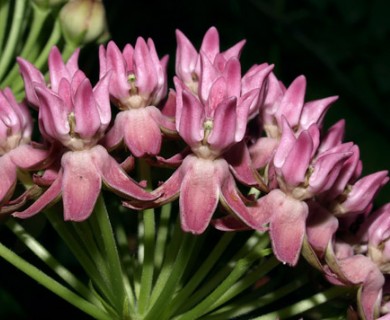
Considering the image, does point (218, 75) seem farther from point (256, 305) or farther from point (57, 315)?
point (57, 315)

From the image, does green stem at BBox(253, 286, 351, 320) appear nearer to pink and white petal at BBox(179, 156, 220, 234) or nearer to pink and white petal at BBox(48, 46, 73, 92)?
pink and white petal at BBox(179, 156, 220, 234)

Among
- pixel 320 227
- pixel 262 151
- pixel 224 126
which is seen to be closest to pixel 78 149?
pixel 224 126

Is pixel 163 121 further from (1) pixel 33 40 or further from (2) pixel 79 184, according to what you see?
(1) pixel 33 40

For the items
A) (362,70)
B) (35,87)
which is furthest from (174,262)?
(362,70)

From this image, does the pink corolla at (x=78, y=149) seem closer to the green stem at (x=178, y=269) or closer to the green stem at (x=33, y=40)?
the green stem at (x=178, y=269)

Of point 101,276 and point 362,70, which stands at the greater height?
point 101,276

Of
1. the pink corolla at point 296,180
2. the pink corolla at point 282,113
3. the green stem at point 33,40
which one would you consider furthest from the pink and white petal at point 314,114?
the green stem at point 33,40

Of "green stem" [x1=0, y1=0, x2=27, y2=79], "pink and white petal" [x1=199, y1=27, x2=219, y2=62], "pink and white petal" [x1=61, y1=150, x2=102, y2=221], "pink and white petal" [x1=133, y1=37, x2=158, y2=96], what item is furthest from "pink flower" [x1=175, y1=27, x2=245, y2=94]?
"green stem" [x1=0, y1=0, x2=27, y2=79]

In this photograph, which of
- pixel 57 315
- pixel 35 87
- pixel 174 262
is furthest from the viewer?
pixel 57 315
